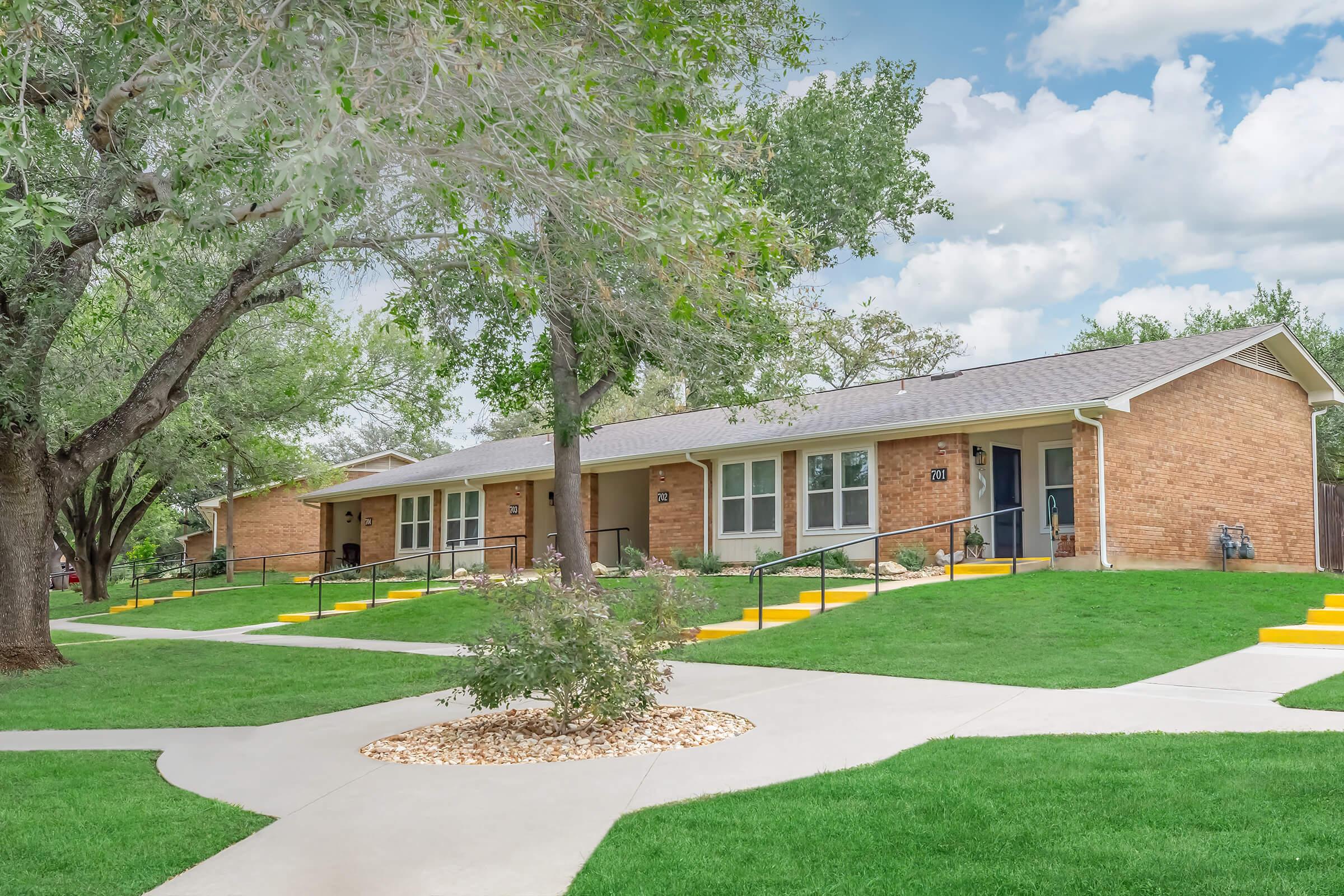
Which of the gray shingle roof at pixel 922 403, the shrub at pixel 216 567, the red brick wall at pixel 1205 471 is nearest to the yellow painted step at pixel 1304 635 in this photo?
the red brick wall at pixel 1205 471

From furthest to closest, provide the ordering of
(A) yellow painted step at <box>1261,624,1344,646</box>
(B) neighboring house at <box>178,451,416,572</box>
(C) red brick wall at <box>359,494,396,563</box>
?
(B) neighboring house at <box>178,451,416,572</box> → (C) red brick wall at <box>359,494,396,563</box> → (A) yellow painted step at <box>1261,624,1344,646</box>

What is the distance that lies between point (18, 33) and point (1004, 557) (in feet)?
54.8

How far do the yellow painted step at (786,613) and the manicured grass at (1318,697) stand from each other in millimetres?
6768

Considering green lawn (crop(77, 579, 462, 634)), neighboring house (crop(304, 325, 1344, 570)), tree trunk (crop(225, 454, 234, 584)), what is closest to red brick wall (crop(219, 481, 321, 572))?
tree trunk (crop(225, 454, 234, 584))

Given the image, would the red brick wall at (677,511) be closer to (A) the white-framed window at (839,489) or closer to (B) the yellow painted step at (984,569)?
(A) the white-framed window at (839,489)

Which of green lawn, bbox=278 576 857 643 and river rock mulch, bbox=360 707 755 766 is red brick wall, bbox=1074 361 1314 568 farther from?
river rock mulch, bbox=360 707 755 766

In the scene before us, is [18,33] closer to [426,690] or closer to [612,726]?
[612,726]

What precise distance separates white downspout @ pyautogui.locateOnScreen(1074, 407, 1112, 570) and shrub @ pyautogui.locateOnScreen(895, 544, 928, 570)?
115 inches

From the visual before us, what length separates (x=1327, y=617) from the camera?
1249 centimetres

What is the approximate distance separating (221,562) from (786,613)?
22.6m

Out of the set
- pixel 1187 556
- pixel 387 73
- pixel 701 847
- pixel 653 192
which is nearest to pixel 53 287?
pixel 387 73

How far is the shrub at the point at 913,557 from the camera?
18094 mm

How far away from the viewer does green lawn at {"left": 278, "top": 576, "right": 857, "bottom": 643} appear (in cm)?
1673

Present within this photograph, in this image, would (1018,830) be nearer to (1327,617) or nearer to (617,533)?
(1327,617)
